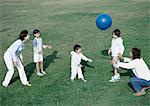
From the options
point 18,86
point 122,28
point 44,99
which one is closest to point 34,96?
point 44,99

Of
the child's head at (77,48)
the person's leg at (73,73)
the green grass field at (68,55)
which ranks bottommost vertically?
the green grass field at (68,55)

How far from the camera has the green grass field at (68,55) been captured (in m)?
8.75

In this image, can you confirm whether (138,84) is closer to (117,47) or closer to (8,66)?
(117,47)

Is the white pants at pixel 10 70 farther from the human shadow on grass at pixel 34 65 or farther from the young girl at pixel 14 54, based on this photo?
the human shadow on grass at pixel 34 65

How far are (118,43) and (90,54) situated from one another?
3.61 m

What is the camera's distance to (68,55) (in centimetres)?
1342

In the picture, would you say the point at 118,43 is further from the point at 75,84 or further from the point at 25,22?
the point at 25,22

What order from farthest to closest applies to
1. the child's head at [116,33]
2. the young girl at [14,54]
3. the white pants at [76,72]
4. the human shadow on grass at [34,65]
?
the human shadow on grass at [34,65] → the white pants at [76,72] → the child's head at [116,33] → the young girl at [14,54]

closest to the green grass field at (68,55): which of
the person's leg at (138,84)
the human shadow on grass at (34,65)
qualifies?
the human shadow on grass at (34,65)

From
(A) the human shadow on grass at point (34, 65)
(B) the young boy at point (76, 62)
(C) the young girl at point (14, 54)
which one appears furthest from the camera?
(A) the human shadow on grass at point (34, 65)

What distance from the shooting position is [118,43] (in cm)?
984

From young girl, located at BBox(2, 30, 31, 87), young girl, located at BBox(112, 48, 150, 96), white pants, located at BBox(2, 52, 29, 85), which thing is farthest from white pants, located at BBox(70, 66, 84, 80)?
young girl, located at BBox(112, 48, 150, 96)

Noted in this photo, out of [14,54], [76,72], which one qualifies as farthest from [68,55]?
[14,54]

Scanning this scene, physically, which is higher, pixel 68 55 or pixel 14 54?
pixel 14 54
